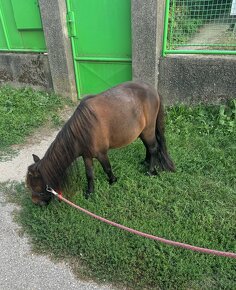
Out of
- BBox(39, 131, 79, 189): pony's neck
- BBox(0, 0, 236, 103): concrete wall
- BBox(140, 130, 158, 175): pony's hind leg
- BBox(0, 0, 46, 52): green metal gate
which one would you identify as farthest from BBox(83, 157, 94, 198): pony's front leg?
BBox(0, 0, 46, 52): green metal gate

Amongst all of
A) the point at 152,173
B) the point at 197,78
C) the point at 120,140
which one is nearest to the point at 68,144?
the point at 120,140

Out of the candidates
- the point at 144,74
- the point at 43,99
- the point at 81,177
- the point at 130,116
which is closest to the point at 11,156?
the point at 81,177

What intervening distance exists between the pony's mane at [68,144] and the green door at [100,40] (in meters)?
2.63

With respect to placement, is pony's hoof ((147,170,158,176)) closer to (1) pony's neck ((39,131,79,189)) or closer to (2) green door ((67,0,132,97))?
(1) pony's neck ((39,131,79,189))

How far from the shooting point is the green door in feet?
15.6

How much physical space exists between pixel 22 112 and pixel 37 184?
3081 millimetres

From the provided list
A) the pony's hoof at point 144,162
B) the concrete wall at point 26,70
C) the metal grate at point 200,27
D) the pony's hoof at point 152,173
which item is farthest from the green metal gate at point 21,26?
the pony's hoof at point 152,173

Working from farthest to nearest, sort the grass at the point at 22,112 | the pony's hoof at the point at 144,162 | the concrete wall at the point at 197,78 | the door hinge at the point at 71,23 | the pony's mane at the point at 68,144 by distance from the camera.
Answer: the door hinge at the point at 71,23, the grass at the point at 22,112, the concrete wall at the point at 197,78, the pony's hoof at the point at 144,162, the pony's mane at the point at 68,144

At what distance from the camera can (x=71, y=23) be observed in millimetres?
5172

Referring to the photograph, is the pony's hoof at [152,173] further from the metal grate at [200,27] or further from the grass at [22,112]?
the grass at [22,112]

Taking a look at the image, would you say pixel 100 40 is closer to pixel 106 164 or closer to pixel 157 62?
pixel 157 62

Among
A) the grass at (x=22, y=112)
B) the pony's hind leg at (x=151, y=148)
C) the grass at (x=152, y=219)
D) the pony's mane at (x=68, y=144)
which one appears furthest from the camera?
the grass at (x=22, y=112)

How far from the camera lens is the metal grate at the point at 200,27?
4.23 meters

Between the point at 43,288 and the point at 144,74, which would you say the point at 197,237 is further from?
the point at 144,74
